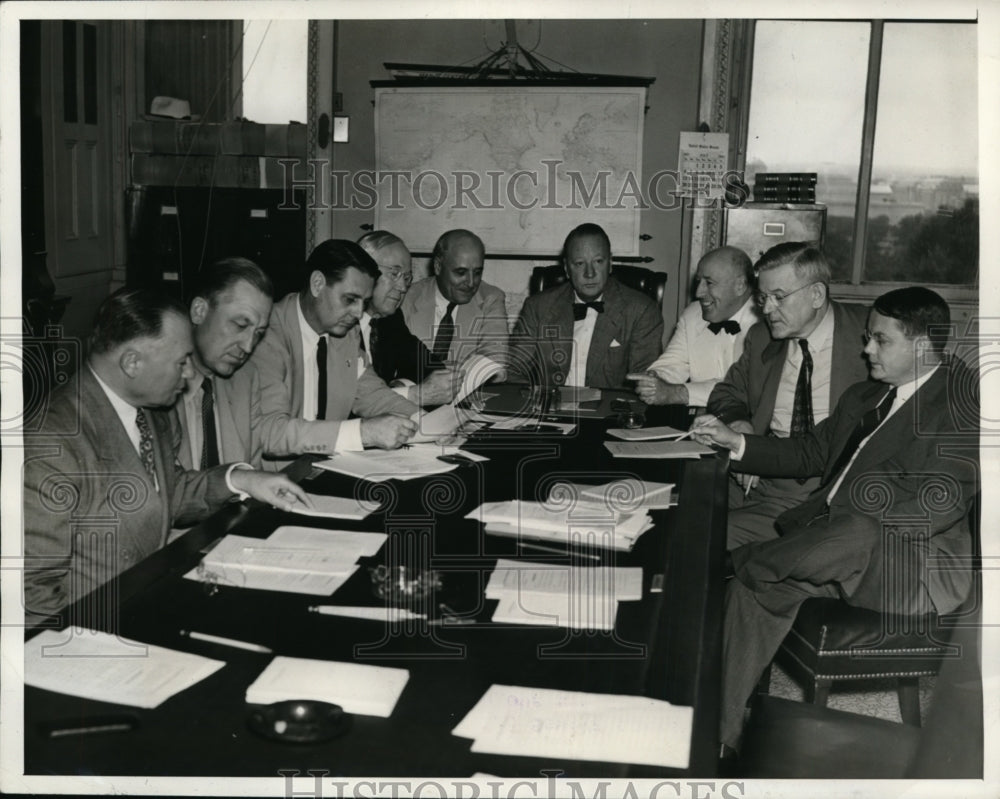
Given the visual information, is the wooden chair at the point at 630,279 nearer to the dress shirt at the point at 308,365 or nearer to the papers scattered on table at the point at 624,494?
the dress shirt at the point at 308,365

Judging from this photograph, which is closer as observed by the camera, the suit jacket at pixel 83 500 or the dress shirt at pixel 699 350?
the suit jacket at pixel 83 500

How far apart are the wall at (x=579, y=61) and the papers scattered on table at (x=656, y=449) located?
Result: 353cm

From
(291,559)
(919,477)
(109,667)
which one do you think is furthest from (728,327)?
(109,667)

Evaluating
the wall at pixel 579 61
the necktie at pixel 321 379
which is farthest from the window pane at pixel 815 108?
the necktie at pixel 321 379

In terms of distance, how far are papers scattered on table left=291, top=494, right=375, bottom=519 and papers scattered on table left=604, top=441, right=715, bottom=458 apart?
892 mm

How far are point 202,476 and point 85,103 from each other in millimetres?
4861

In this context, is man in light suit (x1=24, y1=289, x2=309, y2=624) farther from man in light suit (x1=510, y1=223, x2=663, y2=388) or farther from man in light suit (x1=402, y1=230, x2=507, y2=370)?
man in light suit (x1=402, y1=230, x2=507, y2=370)

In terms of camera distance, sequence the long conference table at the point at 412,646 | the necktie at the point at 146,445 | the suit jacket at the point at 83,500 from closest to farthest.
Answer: the long conference table at the point at 412,646, the suit jacket at the point at 83,500, the necktie at the point at 146,445

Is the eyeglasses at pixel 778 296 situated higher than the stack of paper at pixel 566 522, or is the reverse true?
the eyeglasses at pixel 778 296

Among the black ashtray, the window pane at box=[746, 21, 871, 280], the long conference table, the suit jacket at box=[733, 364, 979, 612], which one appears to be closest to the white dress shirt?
the suit jacket at box=[733, 364, 979, 612]

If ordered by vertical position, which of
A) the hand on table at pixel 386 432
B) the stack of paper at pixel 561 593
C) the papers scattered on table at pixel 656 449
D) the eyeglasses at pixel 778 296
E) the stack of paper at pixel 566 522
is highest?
the eyeglasses at pixel 778 296

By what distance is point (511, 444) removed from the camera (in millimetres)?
2852

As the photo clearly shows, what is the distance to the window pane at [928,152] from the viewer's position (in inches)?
232

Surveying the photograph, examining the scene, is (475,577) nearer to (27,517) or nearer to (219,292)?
(27,517)
